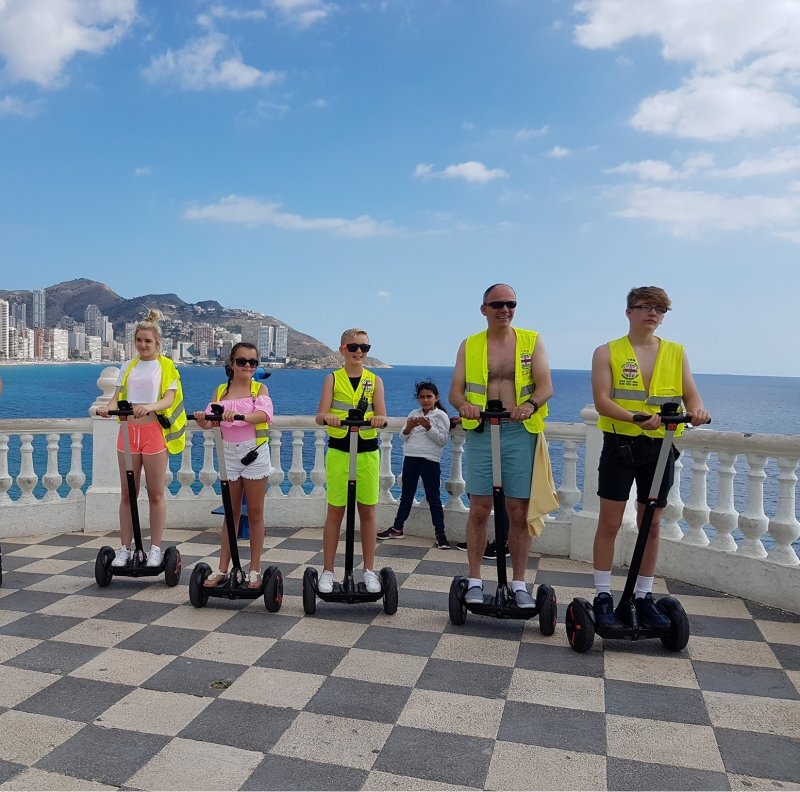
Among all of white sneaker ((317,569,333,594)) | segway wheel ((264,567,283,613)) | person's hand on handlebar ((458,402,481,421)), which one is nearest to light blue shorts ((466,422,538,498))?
person's hand on handlebar ((458,402,481,421))

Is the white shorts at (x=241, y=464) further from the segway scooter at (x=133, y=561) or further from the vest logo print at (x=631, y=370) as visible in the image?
the vest logo print at (x=631, y=370)

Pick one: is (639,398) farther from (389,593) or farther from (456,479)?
(456,479)

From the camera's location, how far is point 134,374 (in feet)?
14.6

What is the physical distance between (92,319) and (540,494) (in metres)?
182

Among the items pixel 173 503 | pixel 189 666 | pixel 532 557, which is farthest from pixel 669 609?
pixel 173 503

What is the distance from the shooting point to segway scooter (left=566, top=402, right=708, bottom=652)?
131 inches

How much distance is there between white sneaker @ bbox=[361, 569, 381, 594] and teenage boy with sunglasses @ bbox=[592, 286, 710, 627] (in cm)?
118

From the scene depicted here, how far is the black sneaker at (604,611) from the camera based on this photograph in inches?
133

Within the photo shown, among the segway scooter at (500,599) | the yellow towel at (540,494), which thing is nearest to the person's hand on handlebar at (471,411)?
the segway scooter at (500,599)

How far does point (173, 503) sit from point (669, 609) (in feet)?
14.1

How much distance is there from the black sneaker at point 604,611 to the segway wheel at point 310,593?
1.50 meters

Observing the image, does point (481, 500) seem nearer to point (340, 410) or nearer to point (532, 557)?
point (340, 410)

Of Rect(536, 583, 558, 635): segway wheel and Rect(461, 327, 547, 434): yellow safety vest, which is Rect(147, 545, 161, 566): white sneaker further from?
Rect(536, 583, 558, 635): segway wheel

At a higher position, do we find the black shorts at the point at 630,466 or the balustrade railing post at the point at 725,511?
the black shorts at the point at 630,466
